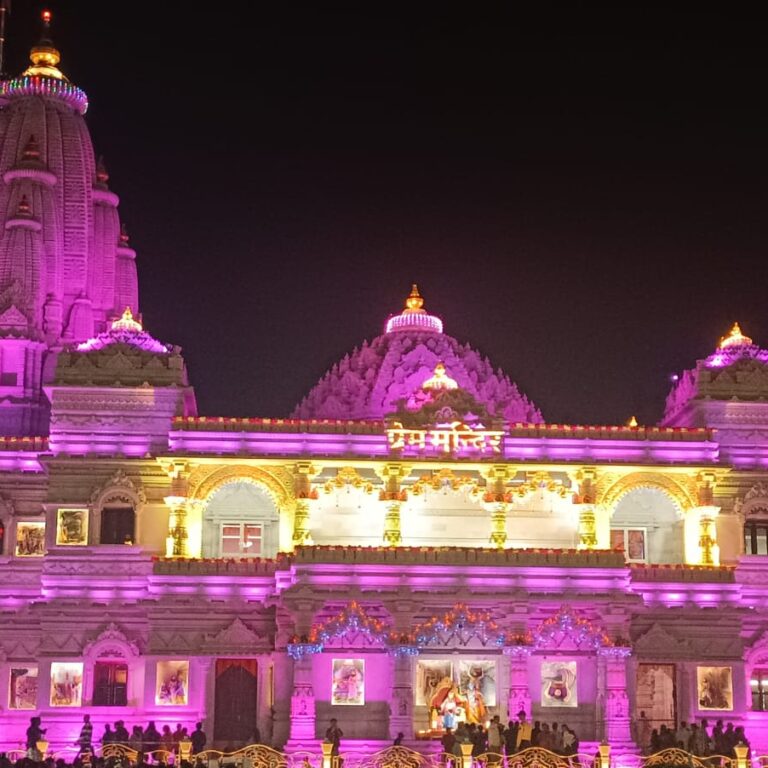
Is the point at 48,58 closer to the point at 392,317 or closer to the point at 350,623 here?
the point at 392,317

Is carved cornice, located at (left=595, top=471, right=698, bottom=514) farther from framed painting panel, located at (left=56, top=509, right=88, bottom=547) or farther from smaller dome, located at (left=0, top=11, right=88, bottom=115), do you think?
smaller dome, located at (left=0, top=11, right=88, bottom=115)

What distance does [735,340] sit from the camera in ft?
167

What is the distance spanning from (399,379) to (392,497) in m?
9.00

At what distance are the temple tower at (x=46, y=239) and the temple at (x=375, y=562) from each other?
1.38 metres

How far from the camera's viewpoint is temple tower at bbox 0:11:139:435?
176 ft

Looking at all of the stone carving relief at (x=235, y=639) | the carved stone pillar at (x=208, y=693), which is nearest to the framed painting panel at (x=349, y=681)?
the stone carving relief at (x=235, y=639)

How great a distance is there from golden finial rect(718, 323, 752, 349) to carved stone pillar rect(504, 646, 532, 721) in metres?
14.2

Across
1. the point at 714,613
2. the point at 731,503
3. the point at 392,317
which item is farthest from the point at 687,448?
the point at 392,317

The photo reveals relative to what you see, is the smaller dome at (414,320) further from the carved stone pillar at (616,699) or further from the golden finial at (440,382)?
the carved stone pillar at (616,699)

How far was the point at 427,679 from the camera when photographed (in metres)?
44.9

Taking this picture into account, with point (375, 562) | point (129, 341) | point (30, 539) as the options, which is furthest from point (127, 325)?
point (375, 562)

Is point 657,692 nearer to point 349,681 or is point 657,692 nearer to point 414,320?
point 349,681

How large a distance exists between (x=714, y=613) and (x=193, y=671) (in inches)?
653

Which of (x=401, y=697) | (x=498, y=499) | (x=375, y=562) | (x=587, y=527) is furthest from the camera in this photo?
(x=587, y=527)
